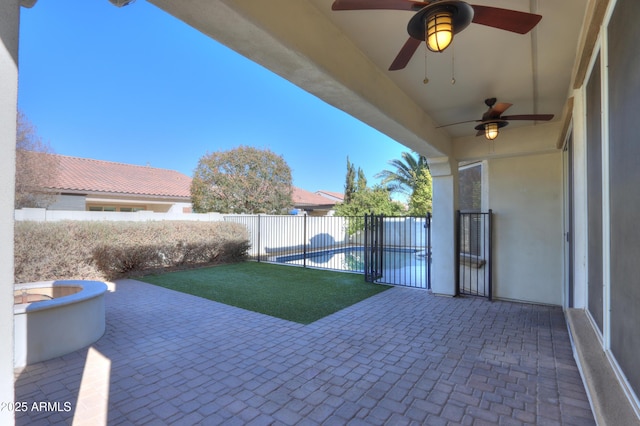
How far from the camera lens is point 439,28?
Result: 1751mm

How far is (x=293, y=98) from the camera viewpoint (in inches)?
795

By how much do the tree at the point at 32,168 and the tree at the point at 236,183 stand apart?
16.6 feet

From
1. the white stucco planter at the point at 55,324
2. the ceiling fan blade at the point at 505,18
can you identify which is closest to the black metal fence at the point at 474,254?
the ceiling fan blade at the point at 505,18

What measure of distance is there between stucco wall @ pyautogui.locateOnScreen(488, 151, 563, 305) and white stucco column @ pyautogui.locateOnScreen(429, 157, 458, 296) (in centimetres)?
71

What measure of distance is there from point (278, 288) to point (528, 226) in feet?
15.6

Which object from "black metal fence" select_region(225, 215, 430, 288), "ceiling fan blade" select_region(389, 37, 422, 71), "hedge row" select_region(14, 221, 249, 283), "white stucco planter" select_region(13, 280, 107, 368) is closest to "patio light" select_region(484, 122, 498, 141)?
"ceiling fan blade" select_region(389, 37, 422, 71)

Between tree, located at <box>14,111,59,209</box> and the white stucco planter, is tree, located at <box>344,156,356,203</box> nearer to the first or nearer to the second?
tree, located at <box>14,111,59,209</box>

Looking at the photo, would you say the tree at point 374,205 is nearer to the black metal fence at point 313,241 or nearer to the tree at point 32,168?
the black metal fence at point 313,241

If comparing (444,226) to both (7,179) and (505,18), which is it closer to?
(505,18)

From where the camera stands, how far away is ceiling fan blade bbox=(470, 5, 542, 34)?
1.68 metres

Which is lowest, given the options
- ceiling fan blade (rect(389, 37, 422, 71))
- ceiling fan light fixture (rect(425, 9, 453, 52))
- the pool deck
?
the pool deck

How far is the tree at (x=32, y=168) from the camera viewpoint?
389 inches

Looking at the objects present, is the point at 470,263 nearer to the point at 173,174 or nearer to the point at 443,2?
the point at 443,2

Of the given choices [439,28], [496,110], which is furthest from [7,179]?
[496,110]
